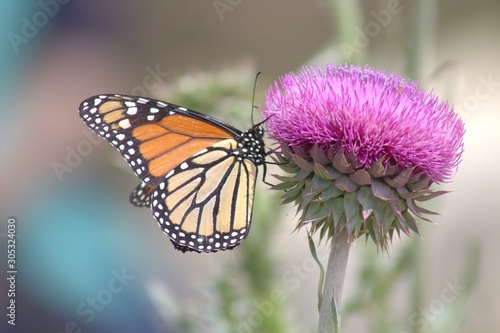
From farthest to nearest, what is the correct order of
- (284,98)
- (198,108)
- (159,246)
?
(159,246)
(198,108)
(284,98)

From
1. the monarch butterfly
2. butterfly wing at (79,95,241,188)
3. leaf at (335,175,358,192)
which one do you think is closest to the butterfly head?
the monarch butterfly

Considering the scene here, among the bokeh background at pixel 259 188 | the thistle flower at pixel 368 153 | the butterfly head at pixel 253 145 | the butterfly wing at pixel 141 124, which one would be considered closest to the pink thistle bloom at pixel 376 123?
the thistle flower at pixel 368 153

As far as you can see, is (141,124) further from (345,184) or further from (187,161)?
(345,184)

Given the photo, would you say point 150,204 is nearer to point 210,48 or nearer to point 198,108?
point 198,108

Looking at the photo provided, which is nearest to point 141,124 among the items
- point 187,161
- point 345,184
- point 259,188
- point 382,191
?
point 187,161

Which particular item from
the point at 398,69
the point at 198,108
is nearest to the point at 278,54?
the point at 398,69

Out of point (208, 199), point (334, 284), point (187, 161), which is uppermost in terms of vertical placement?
point (187, 161)

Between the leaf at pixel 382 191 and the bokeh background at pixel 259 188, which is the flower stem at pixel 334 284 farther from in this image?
the bokeh background at pixel 259 188
